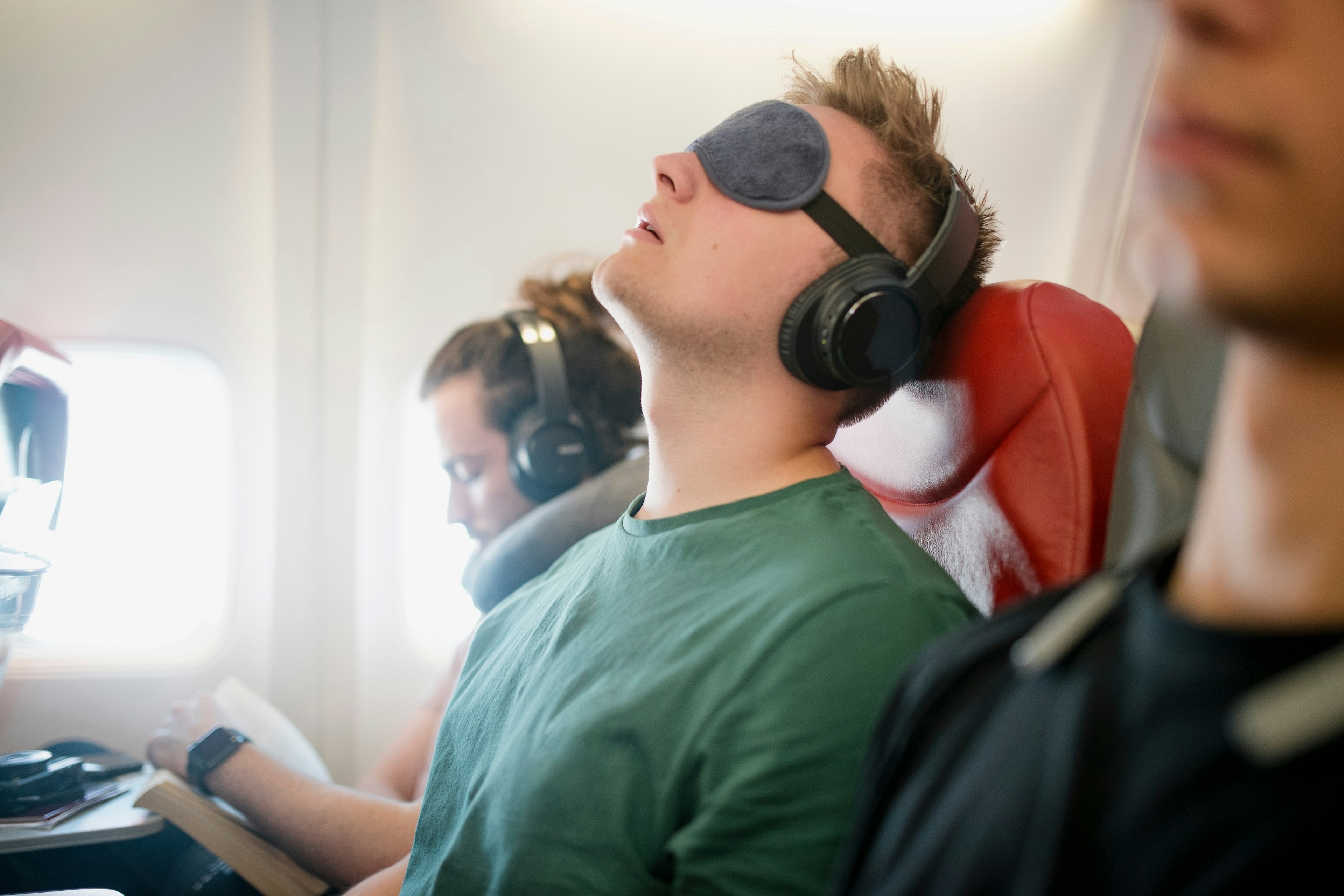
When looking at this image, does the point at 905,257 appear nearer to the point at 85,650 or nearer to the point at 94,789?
the point at 94,789

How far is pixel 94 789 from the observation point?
1.59m

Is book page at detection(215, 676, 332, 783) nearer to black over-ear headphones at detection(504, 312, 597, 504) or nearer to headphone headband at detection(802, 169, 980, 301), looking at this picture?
black over-ear headphones at detection(504, 312, 597, 504)

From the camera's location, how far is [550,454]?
171 centimetres

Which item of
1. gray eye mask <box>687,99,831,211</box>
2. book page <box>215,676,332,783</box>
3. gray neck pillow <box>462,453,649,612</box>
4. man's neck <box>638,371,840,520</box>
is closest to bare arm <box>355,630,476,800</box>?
book page <box>215,676,332,783</box>

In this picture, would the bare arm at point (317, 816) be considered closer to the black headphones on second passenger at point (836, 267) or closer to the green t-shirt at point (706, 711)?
the green t-shirt at point (706, 711)

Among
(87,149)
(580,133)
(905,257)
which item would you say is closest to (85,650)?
(87,149)

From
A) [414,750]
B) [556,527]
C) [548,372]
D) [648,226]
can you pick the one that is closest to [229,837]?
[414,750]

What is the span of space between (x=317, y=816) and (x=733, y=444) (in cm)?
102

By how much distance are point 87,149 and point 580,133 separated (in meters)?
1.24

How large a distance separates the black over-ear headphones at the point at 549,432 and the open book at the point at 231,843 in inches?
30.8

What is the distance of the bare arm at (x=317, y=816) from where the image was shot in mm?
1354

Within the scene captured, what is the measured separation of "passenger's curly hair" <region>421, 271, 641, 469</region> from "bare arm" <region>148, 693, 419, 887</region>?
780mm

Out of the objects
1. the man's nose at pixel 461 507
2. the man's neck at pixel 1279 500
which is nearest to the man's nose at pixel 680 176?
the man's neck at pixel 1279 500

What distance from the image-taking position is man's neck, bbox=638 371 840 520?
101 cm
